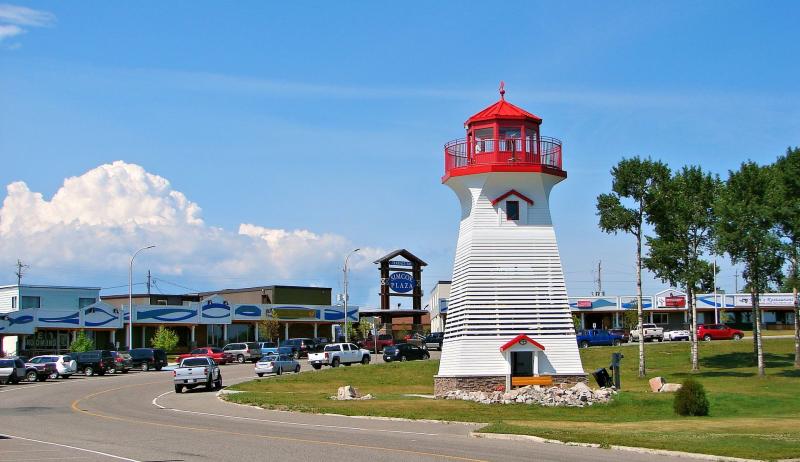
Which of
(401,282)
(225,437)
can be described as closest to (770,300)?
(401,282)

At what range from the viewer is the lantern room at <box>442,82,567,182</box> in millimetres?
42188

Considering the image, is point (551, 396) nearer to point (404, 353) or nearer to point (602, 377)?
point (602, 377)

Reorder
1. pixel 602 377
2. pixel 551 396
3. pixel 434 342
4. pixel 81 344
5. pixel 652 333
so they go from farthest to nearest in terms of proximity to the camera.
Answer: pixel 652 333
pixel 434 342
pixel 81 344
pixel 602 377
pixel 551 396

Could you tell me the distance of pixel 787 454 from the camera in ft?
68.4

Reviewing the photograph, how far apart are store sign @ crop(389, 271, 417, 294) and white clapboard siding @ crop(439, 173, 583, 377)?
51.0 metres

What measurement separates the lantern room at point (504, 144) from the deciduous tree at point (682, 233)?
16.2 m

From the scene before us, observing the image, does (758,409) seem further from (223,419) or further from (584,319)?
(584,319)

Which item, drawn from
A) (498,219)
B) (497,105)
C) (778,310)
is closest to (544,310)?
(498,219)

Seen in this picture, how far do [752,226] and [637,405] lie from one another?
2140cm

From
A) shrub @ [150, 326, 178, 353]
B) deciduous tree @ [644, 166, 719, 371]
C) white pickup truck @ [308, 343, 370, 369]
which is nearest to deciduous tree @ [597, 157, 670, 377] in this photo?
deciduous tree @ [644, 166, 719, 371]

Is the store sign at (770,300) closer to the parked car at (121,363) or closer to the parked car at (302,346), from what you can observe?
the parked car at (302,346)

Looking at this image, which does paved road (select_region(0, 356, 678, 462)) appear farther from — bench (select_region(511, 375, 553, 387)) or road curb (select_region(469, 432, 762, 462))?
bench (select_region(511, 375, 553, 387))

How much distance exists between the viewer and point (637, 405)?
36.8 metres

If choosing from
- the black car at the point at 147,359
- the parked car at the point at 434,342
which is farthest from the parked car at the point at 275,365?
the parked car at the point at 434,342
